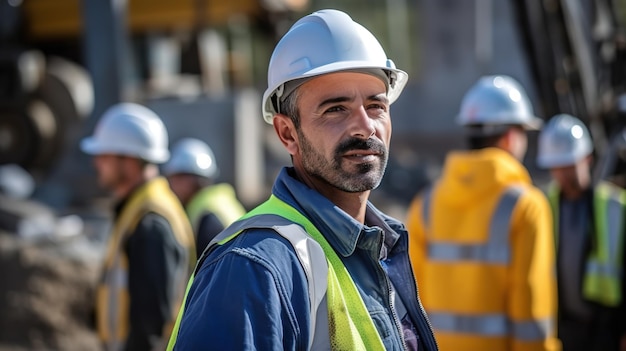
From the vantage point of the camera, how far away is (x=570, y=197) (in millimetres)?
5121

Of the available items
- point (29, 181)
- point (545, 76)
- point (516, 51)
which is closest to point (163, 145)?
point (545, 76)

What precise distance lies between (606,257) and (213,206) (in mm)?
2540

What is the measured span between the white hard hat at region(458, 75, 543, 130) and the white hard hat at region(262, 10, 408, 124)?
2.36 meters

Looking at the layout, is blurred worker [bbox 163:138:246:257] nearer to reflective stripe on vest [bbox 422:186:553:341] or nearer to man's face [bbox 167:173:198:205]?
man's face [bbox 167:173:198:205]

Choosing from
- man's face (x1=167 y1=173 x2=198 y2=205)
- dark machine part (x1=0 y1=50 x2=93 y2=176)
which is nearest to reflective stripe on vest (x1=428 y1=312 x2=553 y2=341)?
man's face (x1=167 y1=173 x2=198 y2=205)

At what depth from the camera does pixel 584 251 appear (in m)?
4.99

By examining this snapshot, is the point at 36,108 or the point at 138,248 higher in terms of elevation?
the point at 36,108

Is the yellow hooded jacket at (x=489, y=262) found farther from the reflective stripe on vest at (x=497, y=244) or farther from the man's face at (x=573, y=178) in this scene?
the man's face at (x=573, y=178)

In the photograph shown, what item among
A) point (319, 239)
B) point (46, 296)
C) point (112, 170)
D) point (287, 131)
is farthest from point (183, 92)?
point (319, 239)

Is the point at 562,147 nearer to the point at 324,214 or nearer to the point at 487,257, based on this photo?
the point at 487,257

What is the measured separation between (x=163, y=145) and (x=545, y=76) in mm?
4131

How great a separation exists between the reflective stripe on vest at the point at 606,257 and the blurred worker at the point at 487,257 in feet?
2.00

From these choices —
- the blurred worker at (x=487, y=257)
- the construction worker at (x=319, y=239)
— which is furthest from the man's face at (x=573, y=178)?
the construction worker at (x=319, y=239)

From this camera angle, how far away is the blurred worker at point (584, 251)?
4879 millimetres
